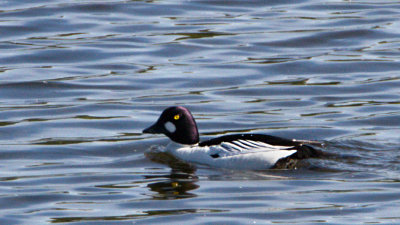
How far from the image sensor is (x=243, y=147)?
A: 38.4 ft

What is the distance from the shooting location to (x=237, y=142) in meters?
11.8

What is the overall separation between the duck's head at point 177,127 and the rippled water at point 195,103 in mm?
368

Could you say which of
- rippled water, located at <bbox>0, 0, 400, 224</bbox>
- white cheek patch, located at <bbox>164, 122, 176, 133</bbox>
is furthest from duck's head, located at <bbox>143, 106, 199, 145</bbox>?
rippled water, located at <bbox>0, 0, 400, 224</bbox>

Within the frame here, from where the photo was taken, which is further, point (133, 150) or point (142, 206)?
point (133, 150)

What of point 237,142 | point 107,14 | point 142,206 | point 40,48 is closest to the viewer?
point 142,206

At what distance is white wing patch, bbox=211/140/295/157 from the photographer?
38.3ft

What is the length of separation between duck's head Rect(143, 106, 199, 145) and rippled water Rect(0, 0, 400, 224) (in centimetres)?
37

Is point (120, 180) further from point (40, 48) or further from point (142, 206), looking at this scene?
point (40, 48)

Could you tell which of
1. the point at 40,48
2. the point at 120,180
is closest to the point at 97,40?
the point at 40,48

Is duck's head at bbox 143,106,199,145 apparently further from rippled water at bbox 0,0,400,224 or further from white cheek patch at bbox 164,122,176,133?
rippled water at bbox 0,0,400,224

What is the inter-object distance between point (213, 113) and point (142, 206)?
14.9ft

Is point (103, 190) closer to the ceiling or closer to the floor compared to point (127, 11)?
closer to the floor

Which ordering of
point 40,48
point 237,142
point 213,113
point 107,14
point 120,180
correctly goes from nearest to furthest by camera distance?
point 120,180, point 237,142, point 213,113, point 40,48, point 107,14

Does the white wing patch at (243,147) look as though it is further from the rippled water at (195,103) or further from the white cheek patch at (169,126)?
the white cheek patch at (169,126)
